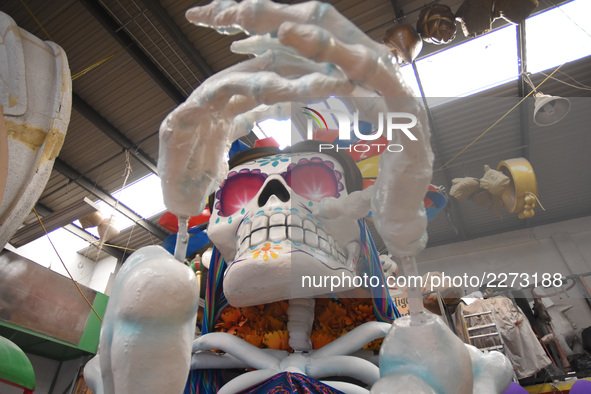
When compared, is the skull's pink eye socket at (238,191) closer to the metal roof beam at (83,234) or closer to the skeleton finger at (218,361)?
the skeleton finger at (218,361)

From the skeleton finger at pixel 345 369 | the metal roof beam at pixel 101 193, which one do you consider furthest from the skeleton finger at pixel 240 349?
the metal roof beam at pixel 101 193

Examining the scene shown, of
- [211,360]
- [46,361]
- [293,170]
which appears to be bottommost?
[211,360]

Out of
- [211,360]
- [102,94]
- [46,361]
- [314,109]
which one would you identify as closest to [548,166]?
[314,109]

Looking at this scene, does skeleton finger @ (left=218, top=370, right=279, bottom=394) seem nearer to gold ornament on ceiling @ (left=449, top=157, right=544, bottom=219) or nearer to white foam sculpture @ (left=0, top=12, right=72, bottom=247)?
white foam sculpture @ (left=0, top=12, right=72, bottom=247)

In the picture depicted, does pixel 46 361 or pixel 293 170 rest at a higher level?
pixel 46 361

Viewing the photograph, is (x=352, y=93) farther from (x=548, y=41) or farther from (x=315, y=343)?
(x=548, y=41)

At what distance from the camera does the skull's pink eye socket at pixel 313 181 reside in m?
1.55

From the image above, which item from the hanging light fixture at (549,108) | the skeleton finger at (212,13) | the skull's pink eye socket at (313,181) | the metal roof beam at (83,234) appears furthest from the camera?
the metal roof beam at (83,234)

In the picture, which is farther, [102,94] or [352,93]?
[102,94]

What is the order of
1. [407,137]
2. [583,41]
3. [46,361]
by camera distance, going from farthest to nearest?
[46,361], [583,41], [407,137]

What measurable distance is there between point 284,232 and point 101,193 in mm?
5050

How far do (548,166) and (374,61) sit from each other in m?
4.74

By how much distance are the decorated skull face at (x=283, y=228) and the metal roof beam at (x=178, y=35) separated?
2.53 metres

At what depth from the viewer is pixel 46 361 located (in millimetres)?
4367
